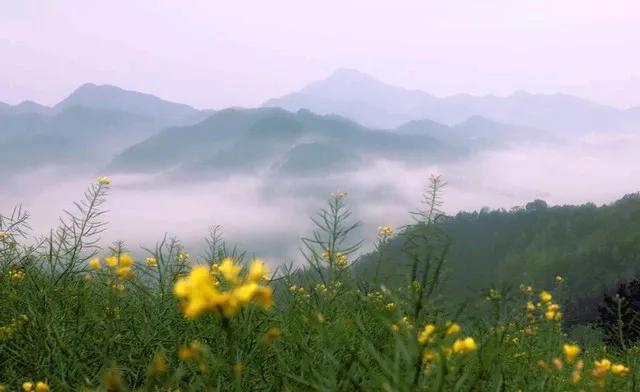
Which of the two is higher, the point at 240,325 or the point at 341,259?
the point at 341,259

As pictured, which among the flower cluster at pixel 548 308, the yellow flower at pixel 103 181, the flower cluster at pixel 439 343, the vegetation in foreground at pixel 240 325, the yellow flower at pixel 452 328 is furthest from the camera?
the yellow flower at pixel 103 181

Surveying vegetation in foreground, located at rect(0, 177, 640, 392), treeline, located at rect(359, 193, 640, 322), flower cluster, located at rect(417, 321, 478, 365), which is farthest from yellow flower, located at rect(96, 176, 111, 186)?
treeline, located at rect(359, 193, 640, 322)

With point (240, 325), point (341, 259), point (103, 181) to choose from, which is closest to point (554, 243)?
point (341, 259)

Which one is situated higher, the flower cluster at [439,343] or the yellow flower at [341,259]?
the yellow flower at [341,259]

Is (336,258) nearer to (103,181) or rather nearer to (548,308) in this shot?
(103,181)

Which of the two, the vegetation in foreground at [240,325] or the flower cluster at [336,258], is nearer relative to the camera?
the vegetation in foreground at [240,325]

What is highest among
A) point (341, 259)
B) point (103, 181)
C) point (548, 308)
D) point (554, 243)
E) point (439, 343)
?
point (554, 243)

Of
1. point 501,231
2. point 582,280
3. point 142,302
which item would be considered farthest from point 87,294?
point 501,231

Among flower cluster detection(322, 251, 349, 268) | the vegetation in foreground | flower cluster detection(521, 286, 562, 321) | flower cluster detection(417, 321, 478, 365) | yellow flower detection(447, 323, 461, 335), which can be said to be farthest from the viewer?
flower cluster detection(521, 286, 562, 321)

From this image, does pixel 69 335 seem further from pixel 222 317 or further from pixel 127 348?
pixel 222 317

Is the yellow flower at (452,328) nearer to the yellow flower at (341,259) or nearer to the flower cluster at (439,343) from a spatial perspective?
the flower cluster at (439,343)

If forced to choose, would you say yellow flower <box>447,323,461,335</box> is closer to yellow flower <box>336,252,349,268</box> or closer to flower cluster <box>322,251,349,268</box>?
flower cluster <box>322,251,349,268</box>

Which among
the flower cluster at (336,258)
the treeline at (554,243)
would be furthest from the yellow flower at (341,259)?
the treeline at (554,243)

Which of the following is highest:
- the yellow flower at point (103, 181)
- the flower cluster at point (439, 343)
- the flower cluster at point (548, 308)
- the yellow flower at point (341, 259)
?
the yellow flower at point (103, 181)
